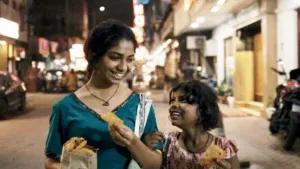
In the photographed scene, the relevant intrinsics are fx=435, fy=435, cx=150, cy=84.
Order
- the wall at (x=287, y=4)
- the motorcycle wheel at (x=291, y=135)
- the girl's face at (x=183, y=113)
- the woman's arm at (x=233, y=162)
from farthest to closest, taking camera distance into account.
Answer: the wall at (x=287, y=4) < the motorcycle wheel at (x=291, y=135) < the girl's face at (x=183, y=113) < the woman's arm at (x=233, y=162)

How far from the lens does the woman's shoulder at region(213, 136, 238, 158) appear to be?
2432 millimetres

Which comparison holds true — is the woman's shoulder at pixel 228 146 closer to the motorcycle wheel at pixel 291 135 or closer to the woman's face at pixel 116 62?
the woman's face at pixel 116 62

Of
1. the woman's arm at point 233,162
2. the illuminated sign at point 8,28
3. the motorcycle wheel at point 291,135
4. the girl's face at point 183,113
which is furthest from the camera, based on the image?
the illuminated sign at point 8,28

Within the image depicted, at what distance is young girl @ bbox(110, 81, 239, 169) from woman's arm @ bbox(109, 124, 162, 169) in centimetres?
15

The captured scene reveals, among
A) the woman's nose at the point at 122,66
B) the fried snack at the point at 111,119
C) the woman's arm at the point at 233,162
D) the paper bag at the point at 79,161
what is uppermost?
the woman's nose at the point at 122,66

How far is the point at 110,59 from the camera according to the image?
2250 mm

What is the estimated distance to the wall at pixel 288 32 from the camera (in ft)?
37.6

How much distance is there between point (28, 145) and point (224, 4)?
7.95 m

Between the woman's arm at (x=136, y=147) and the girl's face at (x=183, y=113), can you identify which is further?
the girl's face at (x=183, y=113)

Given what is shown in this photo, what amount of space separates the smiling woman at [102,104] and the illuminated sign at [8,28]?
2260 centimetres

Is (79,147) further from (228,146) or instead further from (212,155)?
(228,146)

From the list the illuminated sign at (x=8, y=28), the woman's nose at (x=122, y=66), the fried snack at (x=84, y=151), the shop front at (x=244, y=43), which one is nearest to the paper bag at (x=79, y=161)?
the fried snack at (x=84, y=151)

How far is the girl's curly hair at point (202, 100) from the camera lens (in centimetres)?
255

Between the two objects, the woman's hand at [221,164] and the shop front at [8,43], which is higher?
the shop front at [8,43]
